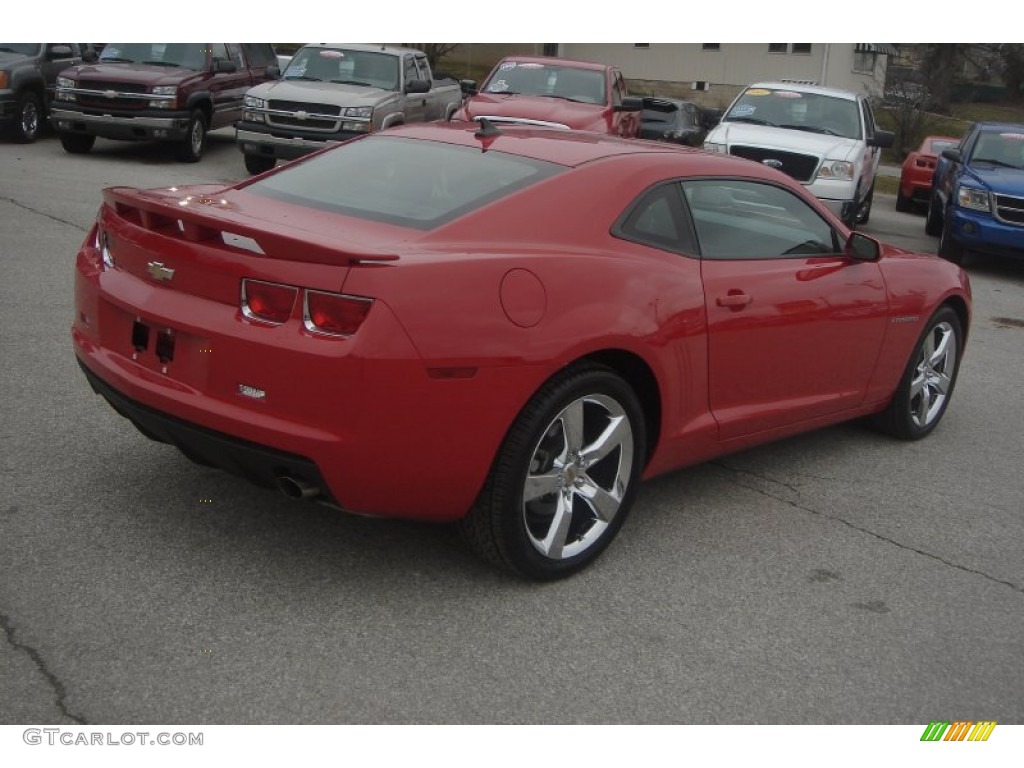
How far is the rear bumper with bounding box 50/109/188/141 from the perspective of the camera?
16.3 metres

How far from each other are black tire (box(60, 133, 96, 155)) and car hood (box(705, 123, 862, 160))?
8.57 metres

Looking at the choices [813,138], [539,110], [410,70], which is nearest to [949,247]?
[813,138]

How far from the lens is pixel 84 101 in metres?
16.3

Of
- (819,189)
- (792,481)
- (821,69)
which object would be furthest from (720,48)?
(792,481)

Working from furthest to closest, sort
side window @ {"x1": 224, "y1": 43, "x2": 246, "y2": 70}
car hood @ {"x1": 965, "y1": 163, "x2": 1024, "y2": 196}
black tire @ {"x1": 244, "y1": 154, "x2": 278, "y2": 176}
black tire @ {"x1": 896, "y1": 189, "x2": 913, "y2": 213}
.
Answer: black tire @ {"x1": 896, "y1": 189, "x2": 913, "y2": 213} → side window @ {"x1": 224, "y1": 43, "x2": 246, "y2": 70} → black tire @ {"x1": 244, "y1": 154, "x2": 278, "y2": 176} → car hood @ {"x1": 965, "y1": 163, "x2": 1024, "y2": 196}

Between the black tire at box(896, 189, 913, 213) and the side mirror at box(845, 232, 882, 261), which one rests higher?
the side mirror at box(845, 232, 882, 261)

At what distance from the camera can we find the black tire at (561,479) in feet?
13.6

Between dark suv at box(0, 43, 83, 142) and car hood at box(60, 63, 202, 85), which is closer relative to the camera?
car hood at box(60, 63, 202, 85)

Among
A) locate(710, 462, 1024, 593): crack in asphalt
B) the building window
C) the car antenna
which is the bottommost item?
locate(710, 462, 1024, 593): crack in asphalt

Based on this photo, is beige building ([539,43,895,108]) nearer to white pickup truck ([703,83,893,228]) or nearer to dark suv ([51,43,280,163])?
dark suv ([51,43,280,163])

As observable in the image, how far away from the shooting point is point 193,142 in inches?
669

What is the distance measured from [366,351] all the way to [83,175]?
40.4ft

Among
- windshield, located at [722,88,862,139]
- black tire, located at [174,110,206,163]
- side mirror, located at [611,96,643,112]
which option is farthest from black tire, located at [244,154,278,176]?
windshield, located at [722,88,862,139]

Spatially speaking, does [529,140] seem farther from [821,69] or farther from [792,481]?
[821,69]
